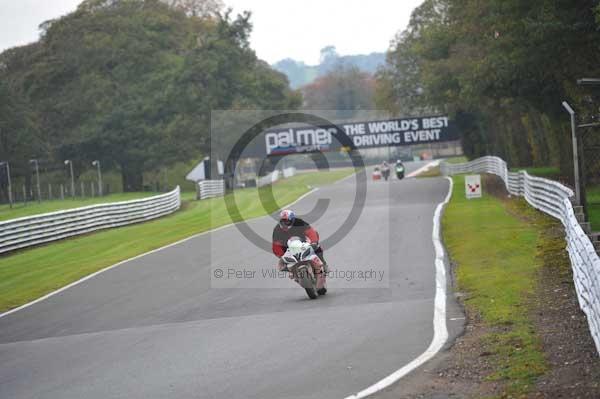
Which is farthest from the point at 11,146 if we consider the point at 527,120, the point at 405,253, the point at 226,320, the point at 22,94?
the point at 226,320

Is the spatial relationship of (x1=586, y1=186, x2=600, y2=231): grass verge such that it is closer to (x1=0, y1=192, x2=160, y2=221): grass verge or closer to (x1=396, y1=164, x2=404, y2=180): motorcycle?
(x1=0, y1=192, x2=160, y2=221): grass verge

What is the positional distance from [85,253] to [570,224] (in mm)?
16698

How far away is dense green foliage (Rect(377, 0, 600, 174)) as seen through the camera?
30.8 m

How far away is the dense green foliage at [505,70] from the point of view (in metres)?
30.8

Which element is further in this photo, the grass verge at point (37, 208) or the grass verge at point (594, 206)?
the grass verge at point (37, 208)

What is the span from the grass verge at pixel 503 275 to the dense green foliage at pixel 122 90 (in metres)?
43.6

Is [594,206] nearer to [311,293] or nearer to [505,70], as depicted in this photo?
[505,70]

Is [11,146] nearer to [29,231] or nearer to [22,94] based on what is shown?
[22,94]

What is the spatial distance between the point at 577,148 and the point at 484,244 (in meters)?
3.44

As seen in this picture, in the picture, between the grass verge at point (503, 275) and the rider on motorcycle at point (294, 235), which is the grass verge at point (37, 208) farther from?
the rider on motorcycle at point (294, 235)

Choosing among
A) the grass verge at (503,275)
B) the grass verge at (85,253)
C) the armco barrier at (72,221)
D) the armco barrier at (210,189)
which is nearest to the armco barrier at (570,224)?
the grass verge at (503,275)

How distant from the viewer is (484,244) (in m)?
20.9

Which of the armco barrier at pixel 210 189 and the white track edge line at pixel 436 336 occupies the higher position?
the armco barrier at pixel 210 189

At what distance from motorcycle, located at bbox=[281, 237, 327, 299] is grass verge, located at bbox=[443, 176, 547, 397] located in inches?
104
